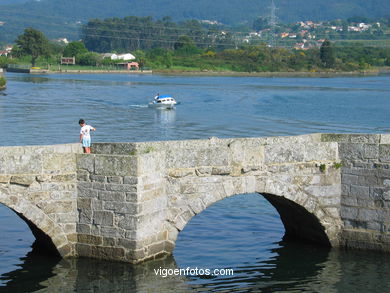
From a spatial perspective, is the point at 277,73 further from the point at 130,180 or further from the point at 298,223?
the point at 130,180

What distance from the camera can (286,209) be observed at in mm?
20875

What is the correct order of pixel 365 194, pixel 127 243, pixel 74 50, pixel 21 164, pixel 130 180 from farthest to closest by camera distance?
1. pixel 74 50
2. pixel 365 194
3. pixel 127 243
4. pixel 130 180
5. pixel 21 164

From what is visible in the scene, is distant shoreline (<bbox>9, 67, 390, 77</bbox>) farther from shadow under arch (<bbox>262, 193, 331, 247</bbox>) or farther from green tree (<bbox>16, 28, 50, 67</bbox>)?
shadow under arch (<bbox>262, 193, 331, 247</bbox>)

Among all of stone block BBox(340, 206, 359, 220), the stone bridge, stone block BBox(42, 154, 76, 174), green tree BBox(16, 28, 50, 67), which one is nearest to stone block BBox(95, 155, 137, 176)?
the stone bridge

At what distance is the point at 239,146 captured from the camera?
17750 millimetres

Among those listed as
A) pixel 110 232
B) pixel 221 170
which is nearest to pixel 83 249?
pixel 110 232

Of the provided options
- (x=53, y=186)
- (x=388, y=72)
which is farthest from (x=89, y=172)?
(x=388, y=72)

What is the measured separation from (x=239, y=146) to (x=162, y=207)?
7.65ft

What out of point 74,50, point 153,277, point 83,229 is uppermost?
point 74,50

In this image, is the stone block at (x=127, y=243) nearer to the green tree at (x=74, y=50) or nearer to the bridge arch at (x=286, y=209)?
the bridge arch at (x=286, y=209)

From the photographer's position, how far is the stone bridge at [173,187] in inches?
645

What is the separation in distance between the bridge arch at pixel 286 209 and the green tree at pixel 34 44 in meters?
160

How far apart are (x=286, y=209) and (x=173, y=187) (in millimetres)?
4728

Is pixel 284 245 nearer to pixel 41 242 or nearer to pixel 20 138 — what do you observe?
pixel 41 242
